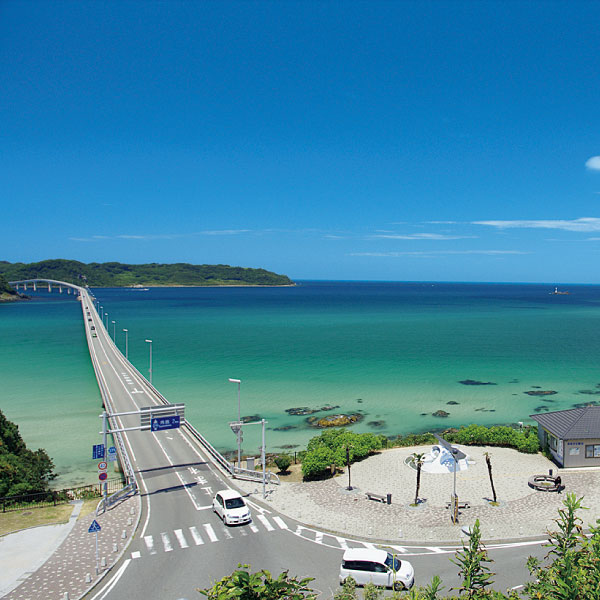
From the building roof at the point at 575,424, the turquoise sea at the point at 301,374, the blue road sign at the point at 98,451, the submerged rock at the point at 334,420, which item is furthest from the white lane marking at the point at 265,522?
the submerged rock at the point at 334,420

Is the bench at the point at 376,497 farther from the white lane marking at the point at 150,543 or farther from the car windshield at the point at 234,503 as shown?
the white lane marking at the point at 150,543

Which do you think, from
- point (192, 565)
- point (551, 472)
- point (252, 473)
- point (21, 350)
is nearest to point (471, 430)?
point (551, 472)

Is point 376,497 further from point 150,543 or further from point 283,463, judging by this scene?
point 150,543

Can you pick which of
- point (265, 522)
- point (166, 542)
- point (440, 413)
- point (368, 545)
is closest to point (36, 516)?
point (166, 542)

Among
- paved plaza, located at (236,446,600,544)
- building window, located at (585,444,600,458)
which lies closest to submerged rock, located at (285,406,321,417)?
paved plaza, located at (236,446,600,544)

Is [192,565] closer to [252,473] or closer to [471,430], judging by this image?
[252,473]

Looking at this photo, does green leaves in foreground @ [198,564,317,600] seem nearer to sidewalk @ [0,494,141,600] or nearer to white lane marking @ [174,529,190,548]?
sidewalk @ [0,494,141,600]
